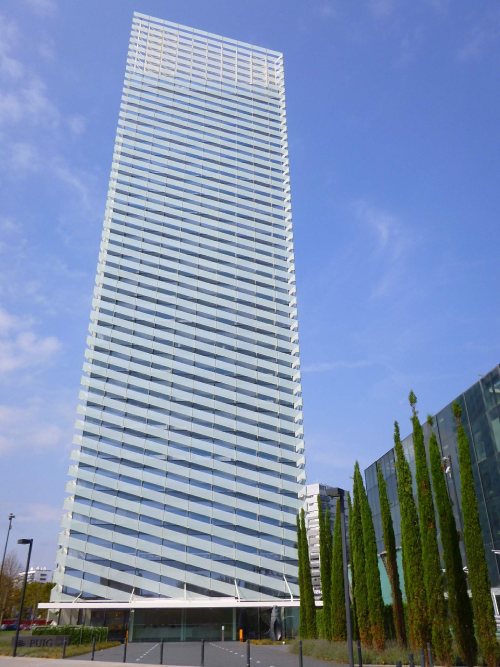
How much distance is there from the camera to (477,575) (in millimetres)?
16734

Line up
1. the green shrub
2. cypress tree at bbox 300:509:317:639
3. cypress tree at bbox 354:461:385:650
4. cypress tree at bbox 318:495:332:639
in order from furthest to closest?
1. cypress tree at bbox 300:509:317:639
2. cypress tree at bbox 318:495:332:639
3. the green shrub
4. cypress tree at bbox 354:461:385:650

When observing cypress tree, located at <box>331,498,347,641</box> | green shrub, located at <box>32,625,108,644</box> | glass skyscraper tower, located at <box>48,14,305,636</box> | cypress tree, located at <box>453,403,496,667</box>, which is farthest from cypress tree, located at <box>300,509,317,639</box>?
cypress tree, located at <box>453,403,496,667</box>

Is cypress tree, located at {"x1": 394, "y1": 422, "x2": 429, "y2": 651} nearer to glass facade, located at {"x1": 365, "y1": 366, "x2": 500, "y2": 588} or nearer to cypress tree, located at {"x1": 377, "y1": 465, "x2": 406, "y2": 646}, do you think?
cypress tree, located at {"x1": 377, "y1": 465, "x2": 406, "y2": 646}

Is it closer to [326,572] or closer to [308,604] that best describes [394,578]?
[326,572]

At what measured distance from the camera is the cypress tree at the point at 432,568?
1717 centimetres

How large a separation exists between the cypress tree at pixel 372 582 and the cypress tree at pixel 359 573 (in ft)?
1.44

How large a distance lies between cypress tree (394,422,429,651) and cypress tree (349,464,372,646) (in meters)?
5.20

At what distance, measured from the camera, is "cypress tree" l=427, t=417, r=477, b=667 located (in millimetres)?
16844

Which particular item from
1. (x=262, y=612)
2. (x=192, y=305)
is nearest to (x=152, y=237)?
(x=192, y=305)

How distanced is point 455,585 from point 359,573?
8.56 meters

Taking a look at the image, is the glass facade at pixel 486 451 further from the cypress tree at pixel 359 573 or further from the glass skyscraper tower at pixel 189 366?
the glass skyscraper tower at pixel 189 366

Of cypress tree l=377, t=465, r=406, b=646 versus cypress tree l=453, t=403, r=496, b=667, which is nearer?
cypress tree l=453, t=403, r=496, b=667

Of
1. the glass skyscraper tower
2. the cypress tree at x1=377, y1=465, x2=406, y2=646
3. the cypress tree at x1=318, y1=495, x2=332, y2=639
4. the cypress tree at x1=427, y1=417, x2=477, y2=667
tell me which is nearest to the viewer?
the cypress tree at x1=427, y1=417, x2=477, y2=667

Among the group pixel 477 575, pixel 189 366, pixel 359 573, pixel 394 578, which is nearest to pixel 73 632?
pixel 359 573
